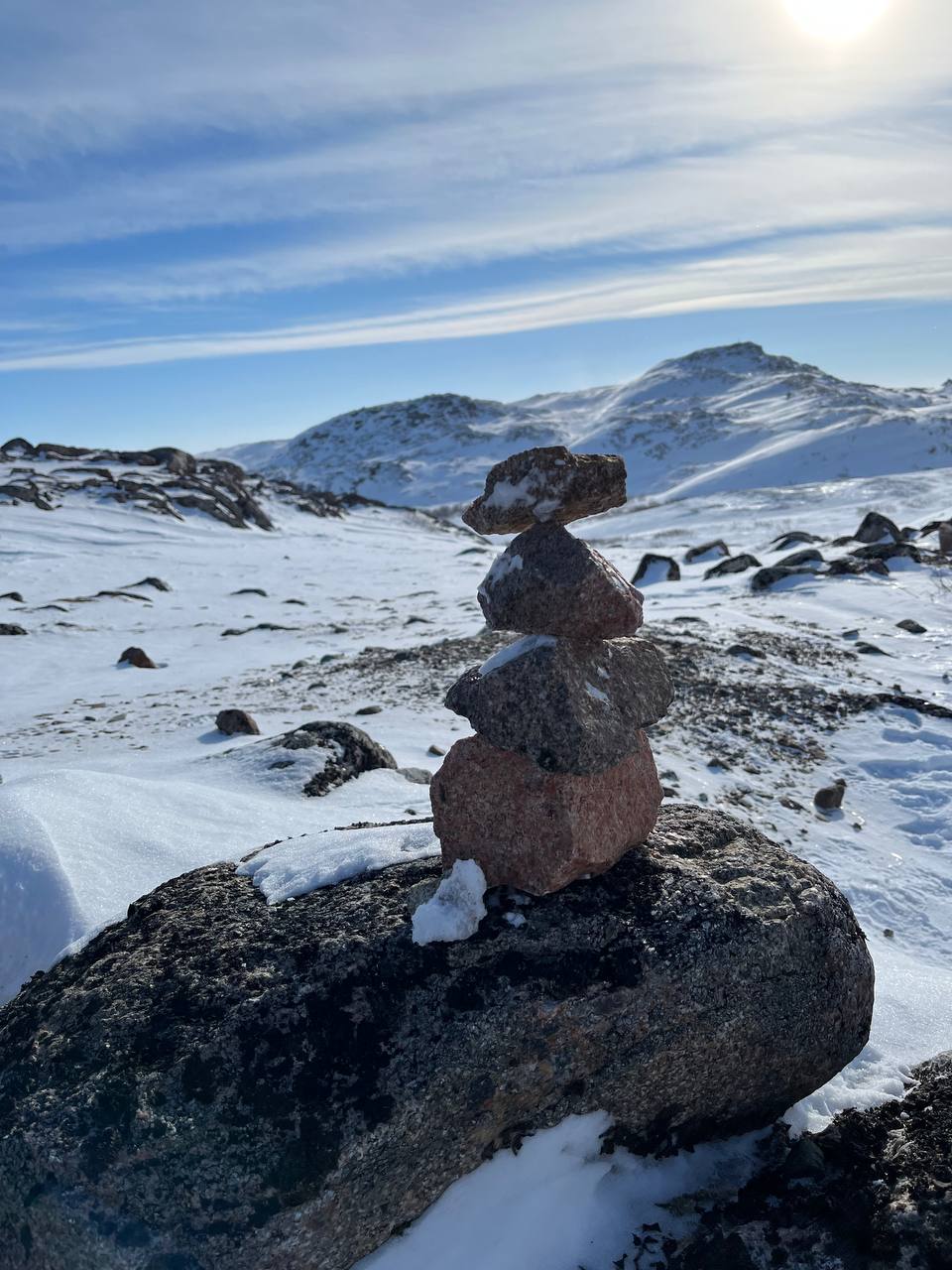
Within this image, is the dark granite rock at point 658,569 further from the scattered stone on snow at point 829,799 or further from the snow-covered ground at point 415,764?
the scattered stone on snow at point 829,799

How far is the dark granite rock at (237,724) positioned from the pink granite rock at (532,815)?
6.36 metres

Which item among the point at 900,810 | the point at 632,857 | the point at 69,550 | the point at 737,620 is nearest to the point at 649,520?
the point at 69,550

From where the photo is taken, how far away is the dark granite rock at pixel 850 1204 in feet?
10.0

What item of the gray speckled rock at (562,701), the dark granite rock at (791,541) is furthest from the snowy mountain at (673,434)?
the gray speckled rock at (562,701)

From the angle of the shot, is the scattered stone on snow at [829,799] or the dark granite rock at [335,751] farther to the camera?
the scattered stone on snow at [829,799]

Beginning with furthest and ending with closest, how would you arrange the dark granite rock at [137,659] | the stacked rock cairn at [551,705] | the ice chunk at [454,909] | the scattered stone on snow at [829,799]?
the dark granite rock at [137,659] < the scattered stone on snow at [829,799] < the stacked rock cairn at [551,705] < the ice chunk at [454,909]

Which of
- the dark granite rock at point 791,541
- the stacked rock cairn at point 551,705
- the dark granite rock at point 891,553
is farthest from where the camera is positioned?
the dark granite rock at point 791,541

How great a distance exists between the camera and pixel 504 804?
4.18 meters

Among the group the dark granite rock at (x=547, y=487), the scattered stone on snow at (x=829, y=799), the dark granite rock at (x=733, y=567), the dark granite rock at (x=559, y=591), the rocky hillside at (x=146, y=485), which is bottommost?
the scattered stone on snow at (x=829, y=799)

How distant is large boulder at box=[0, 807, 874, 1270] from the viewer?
3100 millimetres

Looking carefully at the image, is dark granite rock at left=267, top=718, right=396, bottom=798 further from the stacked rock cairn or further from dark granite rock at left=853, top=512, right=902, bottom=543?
dark granite rock at left=853, top=512, right=902, bottom=543

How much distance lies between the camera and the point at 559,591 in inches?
164

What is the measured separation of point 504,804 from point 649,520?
5564 centimetres

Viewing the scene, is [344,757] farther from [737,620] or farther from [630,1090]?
[737,620]
